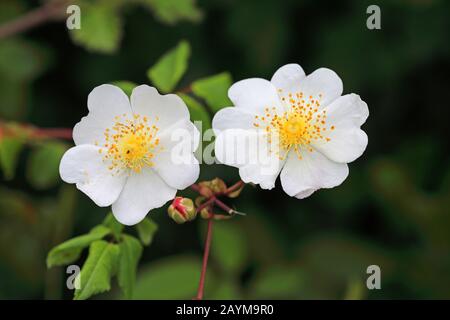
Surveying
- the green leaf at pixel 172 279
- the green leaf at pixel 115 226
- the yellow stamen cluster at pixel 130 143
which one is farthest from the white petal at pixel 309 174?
the green leaf at pixel 172 279

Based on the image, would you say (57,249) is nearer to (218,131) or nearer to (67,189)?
(218,131)

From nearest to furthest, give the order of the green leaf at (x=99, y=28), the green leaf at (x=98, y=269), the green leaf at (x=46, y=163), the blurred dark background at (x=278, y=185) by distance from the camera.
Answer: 1. the green leaf at (x=98, y=269)
2. the green leaf at (x=99, y=28)
3. the green leaf at (x=46, y=163)
4. the blurred dark background at (x=278, y=185)

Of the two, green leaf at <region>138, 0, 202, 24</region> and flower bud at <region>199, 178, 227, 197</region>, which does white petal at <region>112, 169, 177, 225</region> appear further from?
green leaf at <region>138, 0, 202, 24</region>

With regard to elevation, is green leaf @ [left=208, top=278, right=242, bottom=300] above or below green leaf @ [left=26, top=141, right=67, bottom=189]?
below

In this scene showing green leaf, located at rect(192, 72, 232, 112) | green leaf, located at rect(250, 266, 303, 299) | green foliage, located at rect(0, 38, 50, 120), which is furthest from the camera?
green foliage, located at rect(0, 38, 50, 120)

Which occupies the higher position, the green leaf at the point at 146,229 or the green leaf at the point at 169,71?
the green leaf at the point at 169,71

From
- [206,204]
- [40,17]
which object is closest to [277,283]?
[206,204]

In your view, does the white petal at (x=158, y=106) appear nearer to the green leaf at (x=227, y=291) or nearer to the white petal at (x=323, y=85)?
the white petal at (x=323, y=85)

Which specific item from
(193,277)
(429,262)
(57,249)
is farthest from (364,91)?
(57,249)

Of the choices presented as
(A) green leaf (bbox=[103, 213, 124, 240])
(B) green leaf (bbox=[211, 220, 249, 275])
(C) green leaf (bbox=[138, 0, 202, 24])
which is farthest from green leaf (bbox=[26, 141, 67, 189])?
(A) green leaf (bbox=[103, 213, 124, 240])
